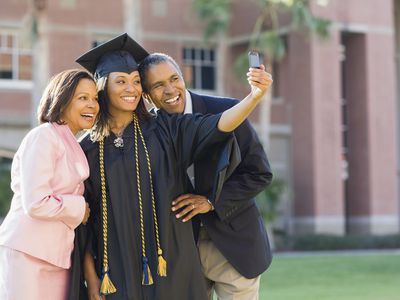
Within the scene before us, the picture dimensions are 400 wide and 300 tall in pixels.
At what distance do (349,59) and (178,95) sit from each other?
25633mm

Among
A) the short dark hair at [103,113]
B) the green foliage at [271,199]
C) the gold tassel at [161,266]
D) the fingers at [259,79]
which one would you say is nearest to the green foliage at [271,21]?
the green foliage at [271,199]

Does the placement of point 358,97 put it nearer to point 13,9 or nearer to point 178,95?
point 13,9

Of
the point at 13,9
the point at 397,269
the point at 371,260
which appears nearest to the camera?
the point at 397,269

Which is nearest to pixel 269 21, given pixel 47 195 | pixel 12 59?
pixel 12 59

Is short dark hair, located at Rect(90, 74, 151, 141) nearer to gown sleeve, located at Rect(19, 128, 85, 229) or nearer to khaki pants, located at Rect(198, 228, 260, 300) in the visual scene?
gown sleeve, located at Rect(19, 128, 85, 229)

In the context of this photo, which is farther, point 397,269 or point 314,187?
point 314,187

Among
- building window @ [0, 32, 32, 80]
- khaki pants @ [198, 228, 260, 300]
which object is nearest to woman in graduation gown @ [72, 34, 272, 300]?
khaki pants @ [198, 228, 260, 300]

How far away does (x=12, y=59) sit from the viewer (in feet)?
84.6

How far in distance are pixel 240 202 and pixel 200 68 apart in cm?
2387

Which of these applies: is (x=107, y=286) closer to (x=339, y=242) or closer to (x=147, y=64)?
(x=147, y=64)

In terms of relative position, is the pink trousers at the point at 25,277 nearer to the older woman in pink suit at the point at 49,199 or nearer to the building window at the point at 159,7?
the older woman in pink suit at the point at 49,199

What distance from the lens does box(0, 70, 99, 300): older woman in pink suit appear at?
14.5 ft

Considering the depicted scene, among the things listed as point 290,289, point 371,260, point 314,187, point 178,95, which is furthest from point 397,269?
point 178,95

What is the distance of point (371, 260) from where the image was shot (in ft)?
64.9
